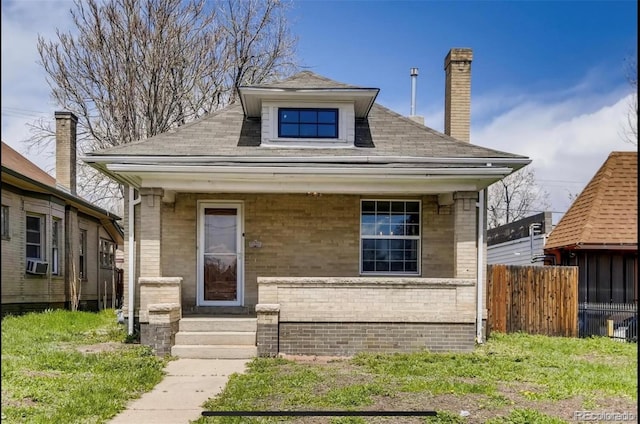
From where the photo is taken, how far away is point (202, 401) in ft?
18.8

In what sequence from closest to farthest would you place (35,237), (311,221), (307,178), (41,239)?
(307,178) < (311,221) < (35,237) < (41,239)

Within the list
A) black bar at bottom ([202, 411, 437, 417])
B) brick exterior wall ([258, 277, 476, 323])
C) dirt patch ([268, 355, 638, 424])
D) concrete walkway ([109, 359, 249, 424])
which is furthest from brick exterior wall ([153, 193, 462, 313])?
black bar at bottom ([202, 411, 437, 417])

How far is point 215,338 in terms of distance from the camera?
→ 8609 millimetres

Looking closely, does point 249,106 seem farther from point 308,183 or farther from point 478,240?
point 478,240

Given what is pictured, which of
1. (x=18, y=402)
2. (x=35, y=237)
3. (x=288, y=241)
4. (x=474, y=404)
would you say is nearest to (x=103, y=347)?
(x=18, y=402)

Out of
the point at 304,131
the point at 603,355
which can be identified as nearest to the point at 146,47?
the point at 304,131

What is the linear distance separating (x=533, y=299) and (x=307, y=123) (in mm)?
6127

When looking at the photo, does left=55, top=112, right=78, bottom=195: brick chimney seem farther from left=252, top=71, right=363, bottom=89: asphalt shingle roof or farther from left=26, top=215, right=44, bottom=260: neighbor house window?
left=252, top=71, right=363, bottom=89: asphalt shingle roof

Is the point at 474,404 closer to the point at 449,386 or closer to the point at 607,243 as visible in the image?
the point at 449,386

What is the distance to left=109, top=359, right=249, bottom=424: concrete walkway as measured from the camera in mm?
5145

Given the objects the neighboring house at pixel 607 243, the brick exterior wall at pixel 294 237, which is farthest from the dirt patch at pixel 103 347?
the neighboring house at pixel 607 243

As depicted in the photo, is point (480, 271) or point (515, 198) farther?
point (515, 198)

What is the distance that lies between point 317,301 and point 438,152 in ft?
12.1

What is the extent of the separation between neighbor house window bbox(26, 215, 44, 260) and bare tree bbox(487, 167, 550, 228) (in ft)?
92.7
